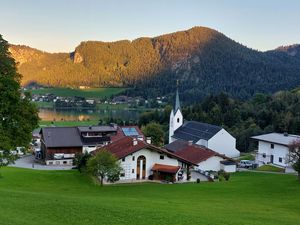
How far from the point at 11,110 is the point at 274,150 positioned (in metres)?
41.3

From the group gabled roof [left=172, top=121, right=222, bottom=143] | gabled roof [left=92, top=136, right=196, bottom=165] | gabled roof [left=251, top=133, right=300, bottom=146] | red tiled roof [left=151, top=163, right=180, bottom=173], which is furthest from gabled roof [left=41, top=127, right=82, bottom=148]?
gabled roof [left=251, top=133, right=300, bottom=146]

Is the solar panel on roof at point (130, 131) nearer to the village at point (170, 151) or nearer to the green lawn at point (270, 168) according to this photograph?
the village at point (170, 151)

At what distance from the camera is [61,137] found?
6888 cm

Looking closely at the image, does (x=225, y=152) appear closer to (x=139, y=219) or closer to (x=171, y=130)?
(x=171, y=130)

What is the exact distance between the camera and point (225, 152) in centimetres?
7069

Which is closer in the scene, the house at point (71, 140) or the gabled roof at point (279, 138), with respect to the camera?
the gabled roof at point (279, 138)

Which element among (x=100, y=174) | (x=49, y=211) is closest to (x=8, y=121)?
(x=49, y=211)

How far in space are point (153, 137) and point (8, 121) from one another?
5080 centimetres

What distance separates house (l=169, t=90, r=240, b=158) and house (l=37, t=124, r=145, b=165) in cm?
927

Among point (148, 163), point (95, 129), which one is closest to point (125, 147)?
point (148, 163)

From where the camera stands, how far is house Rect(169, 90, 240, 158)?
229ft

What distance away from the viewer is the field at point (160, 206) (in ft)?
58.5

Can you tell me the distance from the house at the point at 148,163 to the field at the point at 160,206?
268 inches

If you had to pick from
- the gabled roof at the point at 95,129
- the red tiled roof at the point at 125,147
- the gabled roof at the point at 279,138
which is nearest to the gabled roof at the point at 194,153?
the gabled roof at the point at 279,138
